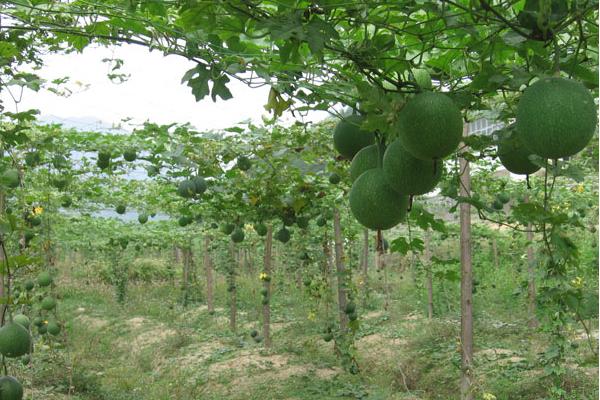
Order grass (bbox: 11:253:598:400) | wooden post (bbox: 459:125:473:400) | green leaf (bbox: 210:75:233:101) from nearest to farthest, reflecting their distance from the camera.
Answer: green leaf (bbox: 210:75:233:101), wooden post (bbox: 459:125:473:400), grass (bbox: 11:253:598:400)

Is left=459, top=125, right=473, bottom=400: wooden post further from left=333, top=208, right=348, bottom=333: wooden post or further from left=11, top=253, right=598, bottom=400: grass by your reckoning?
left=333, top=208, right=348, bottom=333: wooden post

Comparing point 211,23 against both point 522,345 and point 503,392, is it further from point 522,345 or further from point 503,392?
point 522,345

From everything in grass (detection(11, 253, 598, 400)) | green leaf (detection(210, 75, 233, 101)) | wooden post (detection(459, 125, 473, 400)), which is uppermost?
green leaf (detection(210, 75, 233, 101))

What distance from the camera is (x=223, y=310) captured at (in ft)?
47.5

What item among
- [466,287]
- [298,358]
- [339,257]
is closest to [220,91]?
[466,287]

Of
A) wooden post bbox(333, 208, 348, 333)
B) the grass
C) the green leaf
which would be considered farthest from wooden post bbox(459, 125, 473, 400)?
the green leaf

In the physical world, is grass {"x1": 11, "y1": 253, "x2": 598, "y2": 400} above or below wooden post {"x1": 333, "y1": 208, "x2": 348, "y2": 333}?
below

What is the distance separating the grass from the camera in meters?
7.32

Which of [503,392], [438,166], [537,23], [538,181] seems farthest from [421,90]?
[538,181]

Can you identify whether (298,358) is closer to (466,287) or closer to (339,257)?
(339,257)

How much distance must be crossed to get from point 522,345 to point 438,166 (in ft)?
25.7

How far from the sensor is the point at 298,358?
9141 mm

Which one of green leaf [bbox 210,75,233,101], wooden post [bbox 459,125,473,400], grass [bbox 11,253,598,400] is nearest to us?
green leaf [bbox 210,75,233,101]

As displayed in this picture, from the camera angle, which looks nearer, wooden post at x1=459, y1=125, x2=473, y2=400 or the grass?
wooden post at x1=459, y1=125, x2=473, y2=400
